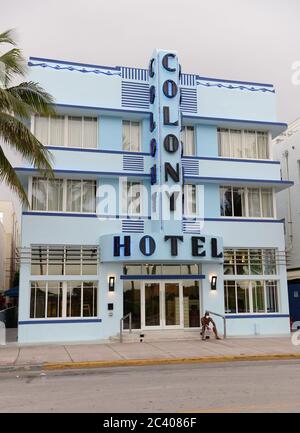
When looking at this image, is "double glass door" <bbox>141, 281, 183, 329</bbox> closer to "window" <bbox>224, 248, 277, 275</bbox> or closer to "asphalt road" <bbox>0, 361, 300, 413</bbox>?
"window" <bbox>224, 248, 277, 275</bbox>

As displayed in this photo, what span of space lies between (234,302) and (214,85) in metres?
10.3

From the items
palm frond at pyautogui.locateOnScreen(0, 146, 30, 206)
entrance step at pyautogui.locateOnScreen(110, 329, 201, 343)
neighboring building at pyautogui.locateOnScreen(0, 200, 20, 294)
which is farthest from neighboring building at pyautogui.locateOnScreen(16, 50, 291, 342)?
neighboring building at pyautogui.locateOnScreen(0, 200, 20, 294)

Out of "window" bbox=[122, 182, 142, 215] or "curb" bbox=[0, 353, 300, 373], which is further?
"window" bbox=[122, 182, 142, 215]

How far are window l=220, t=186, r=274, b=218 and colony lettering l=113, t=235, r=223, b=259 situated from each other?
3.01m

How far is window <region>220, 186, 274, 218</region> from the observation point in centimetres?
2459

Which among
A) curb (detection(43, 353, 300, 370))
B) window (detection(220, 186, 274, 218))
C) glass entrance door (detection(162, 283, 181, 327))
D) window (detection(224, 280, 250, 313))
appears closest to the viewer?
curb (detection(43, 353, 300, 370))

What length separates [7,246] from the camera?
50.9 m

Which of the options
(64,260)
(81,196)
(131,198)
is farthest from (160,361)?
(81,196)

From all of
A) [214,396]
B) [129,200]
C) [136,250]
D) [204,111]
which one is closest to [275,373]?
[214,396]

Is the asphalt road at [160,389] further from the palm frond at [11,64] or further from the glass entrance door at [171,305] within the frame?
the palm frond at [11,64]

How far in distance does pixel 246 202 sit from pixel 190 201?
290 centimetres

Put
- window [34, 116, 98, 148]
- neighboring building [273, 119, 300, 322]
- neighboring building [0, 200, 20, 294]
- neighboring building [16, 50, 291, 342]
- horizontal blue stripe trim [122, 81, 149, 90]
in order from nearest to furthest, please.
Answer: neighboring building [16, 50, 291, 342], window [34, 116, 98, 148], horizontal blue stripe trim [122, 81, 149, 90], neighboring building [273, 119, 300, 322], neighboring building [0, 200, 20, 294]

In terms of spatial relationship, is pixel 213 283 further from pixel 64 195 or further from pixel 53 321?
pixel 64 195

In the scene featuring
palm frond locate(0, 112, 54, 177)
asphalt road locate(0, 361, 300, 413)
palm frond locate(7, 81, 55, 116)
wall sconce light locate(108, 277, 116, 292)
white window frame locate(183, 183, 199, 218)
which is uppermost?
palm frond locate(7, 81, 55, 116)
